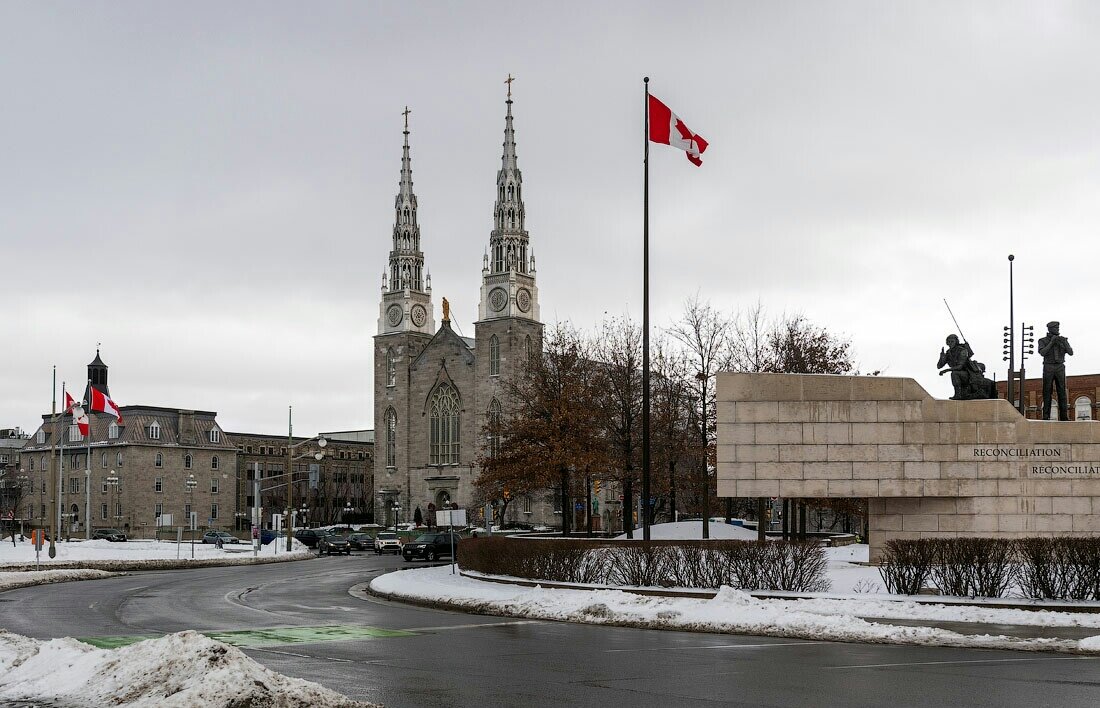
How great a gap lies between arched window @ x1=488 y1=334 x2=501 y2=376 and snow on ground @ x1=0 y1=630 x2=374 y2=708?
8989 cm

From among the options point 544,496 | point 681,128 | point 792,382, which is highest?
point 681,128

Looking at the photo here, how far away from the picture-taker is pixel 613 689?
12.1 m

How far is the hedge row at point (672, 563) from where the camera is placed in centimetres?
2319

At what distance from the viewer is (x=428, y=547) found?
51188 mm

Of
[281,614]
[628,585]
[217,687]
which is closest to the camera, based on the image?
[217,687]

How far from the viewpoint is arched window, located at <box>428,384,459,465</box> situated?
107125 mm

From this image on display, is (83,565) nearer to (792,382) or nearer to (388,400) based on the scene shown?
(792,382)

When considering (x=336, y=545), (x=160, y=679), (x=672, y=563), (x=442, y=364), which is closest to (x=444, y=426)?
(x=442, y=364)

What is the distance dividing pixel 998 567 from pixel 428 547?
33.2 m

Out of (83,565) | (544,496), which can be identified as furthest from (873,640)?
(544,496)

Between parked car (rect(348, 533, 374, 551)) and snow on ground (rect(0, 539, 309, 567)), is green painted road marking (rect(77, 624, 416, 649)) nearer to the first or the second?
snow on ground (rect(0, 539, 309, 567))

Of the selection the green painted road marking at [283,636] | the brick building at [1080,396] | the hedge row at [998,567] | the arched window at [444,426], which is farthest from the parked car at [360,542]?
the brick building at [1080,396]

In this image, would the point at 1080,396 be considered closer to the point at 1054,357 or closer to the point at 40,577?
the point at 1054,357

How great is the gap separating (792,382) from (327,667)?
17.2 meters
